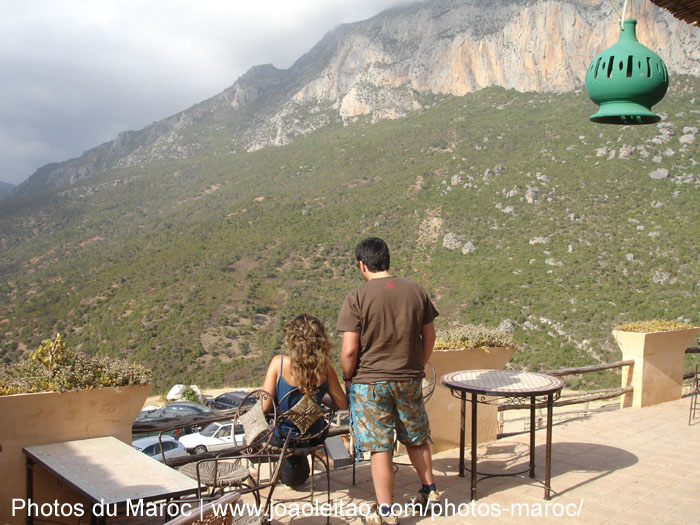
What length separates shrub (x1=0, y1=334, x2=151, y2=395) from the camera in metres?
2.87

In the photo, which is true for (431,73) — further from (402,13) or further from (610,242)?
(610,242)

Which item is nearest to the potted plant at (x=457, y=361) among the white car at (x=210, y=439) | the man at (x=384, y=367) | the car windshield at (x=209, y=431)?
the man at (x=384, y=367)

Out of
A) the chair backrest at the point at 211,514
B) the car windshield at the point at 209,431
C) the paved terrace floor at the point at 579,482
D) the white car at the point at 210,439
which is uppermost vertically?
the chair backrest at the point at 211,514

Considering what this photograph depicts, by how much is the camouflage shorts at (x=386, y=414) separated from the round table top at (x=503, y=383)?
467mm

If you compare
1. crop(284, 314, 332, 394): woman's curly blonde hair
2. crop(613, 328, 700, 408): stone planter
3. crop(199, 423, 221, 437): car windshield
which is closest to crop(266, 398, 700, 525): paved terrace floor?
crop(284, 314, 332, 394): woman's curly blonde hair

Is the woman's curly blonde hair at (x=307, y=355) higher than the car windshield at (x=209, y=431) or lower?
higher

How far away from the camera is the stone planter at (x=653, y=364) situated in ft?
19.0

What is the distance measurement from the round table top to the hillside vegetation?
763 inches

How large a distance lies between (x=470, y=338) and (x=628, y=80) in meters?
2.53

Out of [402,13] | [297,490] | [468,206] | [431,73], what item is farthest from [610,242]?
[402,13]

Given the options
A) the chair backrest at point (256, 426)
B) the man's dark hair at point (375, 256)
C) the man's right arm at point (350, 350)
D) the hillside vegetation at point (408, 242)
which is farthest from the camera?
the hillside vegetation at point (408, 242)

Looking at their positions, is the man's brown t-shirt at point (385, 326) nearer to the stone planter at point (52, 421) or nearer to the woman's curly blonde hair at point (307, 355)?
the woman's curly blonde hair at point (307, 355)

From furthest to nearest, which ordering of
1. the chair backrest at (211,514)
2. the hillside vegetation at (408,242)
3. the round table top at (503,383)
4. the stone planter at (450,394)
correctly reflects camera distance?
1. the hillside vegetation at (408,242)
2. the stone planter at (450,394)
3. the round table top at (503,383)
4. the chair backrest at (211,514)

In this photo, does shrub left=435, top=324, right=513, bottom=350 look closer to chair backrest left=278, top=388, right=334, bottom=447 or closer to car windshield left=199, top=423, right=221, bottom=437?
chair backrest left=278, top=388, right=334, bottom=447
